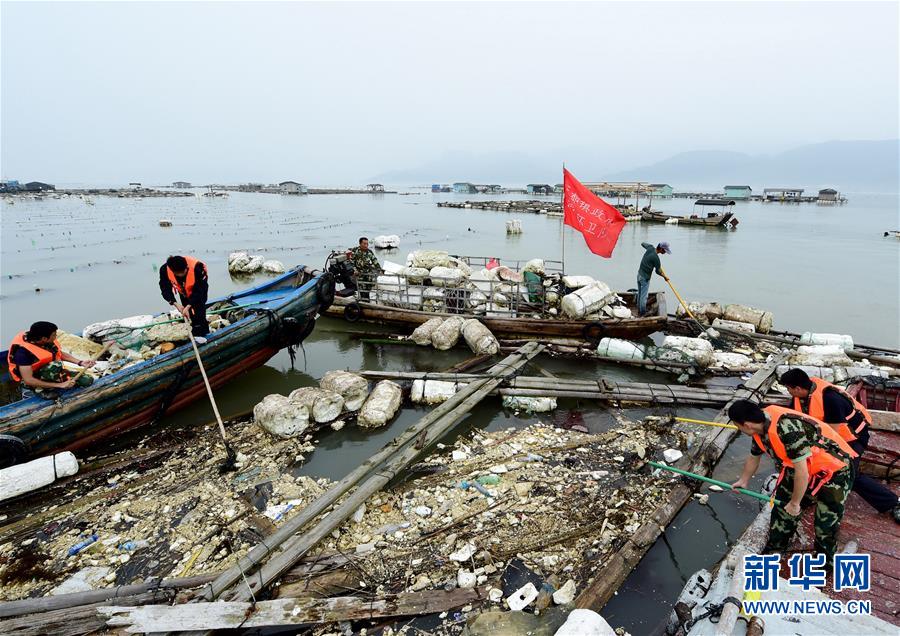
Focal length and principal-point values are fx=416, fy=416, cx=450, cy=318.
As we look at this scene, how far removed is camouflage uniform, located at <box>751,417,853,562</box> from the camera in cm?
339

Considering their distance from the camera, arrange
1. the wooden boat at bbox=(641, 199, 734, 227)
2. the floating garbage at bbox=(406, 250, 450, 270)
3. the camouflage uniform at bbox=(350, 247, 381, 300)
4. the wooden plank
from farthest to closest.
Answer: the wooden boat at bbox=(641, 199, 734, 227) → the floating garbage at bbox=(406, 250, 450, 270) → the camouflage uniform at bbox=(350, 247, 381, 300) → the wooden plank

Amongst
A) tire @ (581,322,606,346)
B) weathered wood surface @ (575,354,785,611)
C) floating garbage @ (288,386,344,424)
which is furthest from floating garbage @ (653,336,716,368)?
floating garbage @ (288,386,344,424)

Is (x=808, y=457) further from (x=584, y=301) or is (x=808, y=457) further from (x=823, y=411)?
(x=584, y=301)

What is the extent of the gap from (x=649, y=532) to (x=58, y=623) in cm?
556

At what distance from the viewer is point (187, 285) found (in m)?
7.09

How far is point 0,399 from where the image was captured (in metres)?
6.62

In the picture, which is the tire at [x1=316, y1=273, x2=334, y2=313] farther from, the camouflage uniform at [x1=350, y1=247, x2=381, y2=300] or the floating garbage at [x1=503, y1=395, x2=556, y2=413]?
the floating garbage at [x1=503, y1=395, x2=556, y2=413]

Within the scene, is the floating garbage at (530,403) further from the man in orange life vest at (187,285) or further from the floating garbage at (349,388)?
the man in orange life vest at (187,285)

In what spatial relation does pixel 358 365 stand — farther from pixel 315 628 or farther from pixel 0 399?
pixel 315 628

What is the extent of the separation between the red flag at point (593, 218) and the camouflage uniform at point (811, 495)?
6.63m

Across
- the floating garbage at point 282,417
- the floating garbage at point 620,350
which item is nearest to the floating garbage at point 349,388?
the floating garbage at point 282,417

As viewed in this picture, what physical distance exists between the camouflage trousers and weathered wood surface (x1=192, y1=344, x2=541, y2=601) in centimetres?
422

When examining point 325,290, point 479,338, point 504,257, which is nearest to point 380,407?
point 479,338

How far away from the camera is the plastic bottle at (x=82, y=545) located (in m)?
4.60
